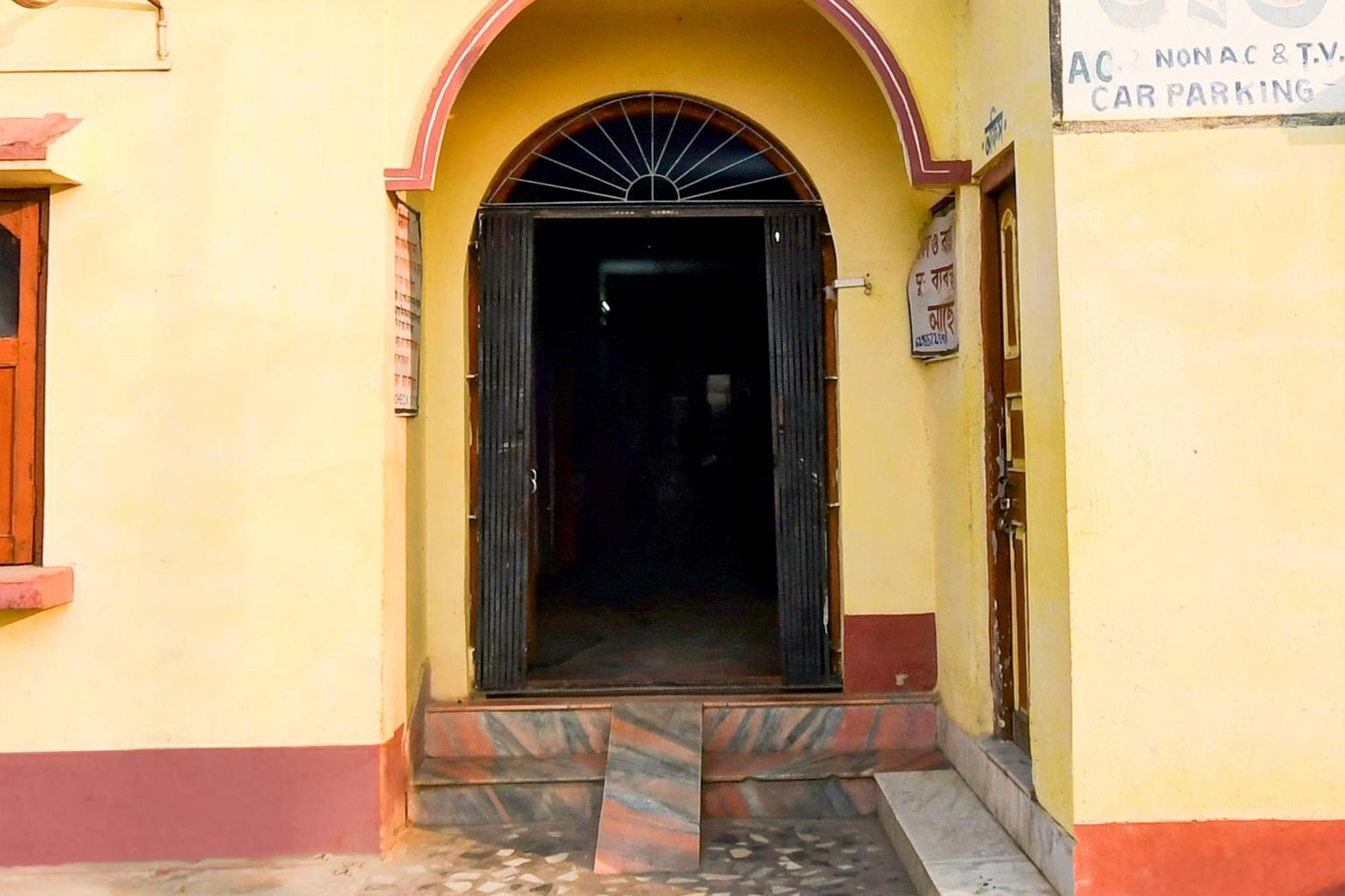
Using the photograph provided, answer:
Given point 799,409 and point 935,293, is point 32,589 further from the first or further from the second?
point 935,293

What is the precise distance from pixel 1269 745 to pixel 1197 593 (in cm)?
51

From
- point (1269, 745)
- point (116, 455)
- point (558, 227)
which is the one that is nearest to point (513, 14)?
point (116, 455)

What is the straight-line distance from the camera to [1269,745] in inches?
139

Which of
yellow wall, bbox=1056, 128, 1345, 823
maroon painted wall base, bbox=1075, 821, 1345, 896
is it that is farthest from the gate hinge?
maroon painted wall base, bbox=1075, 821, 1345, 896

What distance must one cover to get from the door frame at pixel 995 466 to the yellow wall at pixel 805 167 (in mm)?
728

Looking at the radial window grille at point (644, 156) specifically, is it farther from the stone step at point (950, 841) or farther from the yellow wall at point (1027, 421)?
→ the stone step at point (950, 841)

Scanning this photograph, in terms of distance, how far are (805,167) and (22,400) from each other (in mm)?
3485

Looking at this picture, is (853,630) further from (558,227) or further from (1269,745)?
(558,227)

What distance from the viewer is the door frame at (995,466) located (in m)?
4.54

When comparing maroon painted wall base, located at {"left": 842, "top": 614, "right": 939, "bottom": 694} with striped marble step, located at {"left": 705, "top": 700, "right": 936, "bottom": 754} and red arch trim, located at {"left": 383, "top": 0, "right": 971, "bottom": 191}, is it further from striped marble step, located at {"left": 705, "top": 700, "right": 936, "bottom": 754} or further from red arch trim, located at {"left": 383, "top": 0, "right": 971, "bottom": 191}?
red arch trim, located at {"left": 383, "top": 0, "right": 971, "bottom": 191}

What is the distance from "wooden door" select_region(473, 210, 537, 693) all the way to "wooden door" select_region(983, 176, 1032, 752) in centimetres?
214

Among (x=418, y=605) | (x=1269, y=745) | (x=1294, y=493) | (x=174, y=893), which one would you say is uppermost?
(x=1294, y=493)

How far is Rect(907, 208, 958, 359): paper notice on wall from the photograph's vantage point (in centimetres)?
483

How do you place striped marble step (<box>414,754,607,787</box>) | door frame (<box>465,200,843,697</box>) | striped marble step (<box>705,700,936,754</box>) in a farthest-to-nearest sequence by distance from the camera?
1. door frame (<box>465,200,843,697</box>)
2. striped marble step (<box>705,700,936,754</box>)
3. striped marble step (<box>414,754,607,787</box>)
